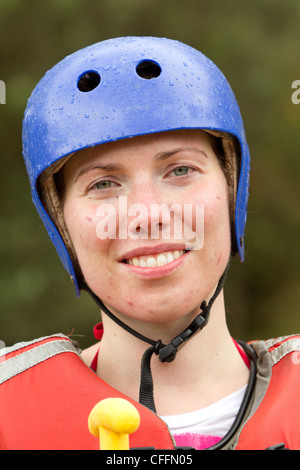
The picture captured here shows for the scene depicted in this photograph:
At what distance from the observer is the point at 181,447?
2238mm

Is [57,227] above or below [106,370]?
above

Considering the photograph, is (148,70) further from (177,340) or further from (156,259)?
(177,340)

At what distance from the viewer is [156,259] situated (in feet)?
7.68

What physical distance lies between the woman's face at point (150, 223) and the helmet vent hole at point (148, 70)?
0.29 metres

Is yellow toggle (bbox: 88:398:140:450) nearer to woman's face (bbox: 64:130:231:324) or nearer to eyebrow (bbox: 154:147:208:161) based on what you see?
woman's face (bbox: 64:130:231:324)

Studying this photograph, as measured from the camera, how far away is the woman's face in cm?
234

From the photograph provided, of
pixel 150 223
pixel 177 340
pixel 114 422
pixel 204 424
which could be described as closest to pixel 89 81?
pixel 150 223

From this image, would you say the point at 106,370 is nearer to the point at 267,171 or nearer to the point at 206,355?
the point at 206,355

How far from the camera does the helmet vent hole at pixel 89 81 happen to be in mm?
2592

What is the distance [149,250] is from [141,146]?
350mm

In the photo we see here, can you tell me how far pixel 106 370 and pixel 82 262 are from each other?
0.41 metres

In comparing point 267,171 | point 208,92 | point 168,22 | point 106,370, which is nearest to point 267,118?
point 267,171

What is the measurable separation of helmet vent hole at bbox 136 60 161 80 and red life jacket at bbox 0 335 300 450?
1024mm
